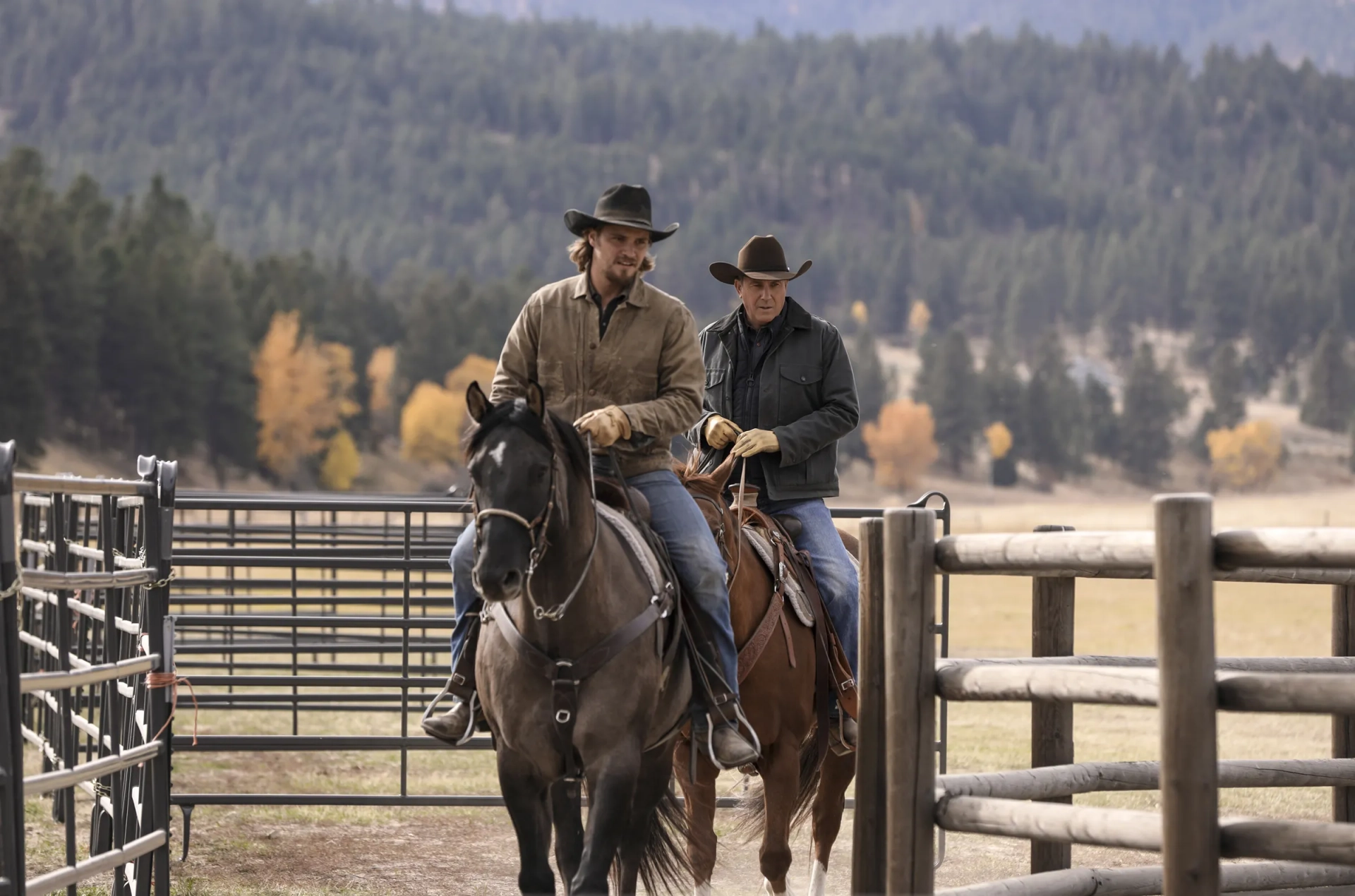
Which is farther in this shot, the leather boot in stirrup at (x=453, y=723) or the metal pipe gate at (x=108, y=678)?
the leather boot in stirrup at (x=453, y=723)

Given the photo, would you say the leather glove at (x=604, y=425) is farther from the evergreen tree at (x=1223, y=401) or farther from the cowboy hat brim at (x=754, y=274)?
the evergreen tree at (x=1223, y=401)

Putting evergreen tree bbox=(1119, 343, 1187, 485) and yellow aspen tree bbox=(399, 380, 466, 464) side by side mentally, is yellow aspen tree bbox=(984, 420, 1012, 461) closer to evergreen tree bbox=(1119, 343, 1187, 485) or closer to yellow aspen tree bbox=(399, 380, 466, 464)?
evergreen tree bbox=(1119, 343, 1187, 485)

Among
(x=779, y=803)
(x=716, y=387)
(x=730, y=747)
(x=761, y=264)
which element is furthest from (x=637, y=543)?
(x=761, y=264)

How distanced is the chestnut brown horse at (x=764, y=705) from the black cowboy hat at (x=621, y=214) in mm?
1302

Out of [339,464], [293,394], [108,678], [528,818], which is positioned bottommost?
[528,818]

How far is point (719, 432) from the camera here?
7.42 metres

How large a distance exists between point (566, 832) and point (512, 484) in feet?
5.39

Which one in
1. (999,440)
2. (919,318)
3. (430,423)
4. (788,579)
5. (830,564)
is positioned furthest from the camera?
(919,318)

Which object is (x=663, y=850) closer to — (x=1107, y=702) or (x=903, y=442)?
(x=1107, y=702)

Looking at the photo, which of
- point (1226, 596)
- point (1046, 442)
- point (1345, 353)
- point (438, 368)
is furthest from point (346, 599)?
point (1345, 353)

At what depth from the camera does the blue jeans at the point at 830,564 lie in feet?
24.8

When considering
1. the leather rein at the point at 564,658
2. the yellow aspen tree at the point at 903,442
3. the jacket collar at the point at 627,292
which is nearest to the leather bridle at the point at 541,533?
the leather rein at the point at 564,658

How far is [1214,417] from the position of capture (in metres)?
144

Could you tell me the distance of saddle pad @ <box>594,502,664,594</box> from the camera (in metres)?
6.06
